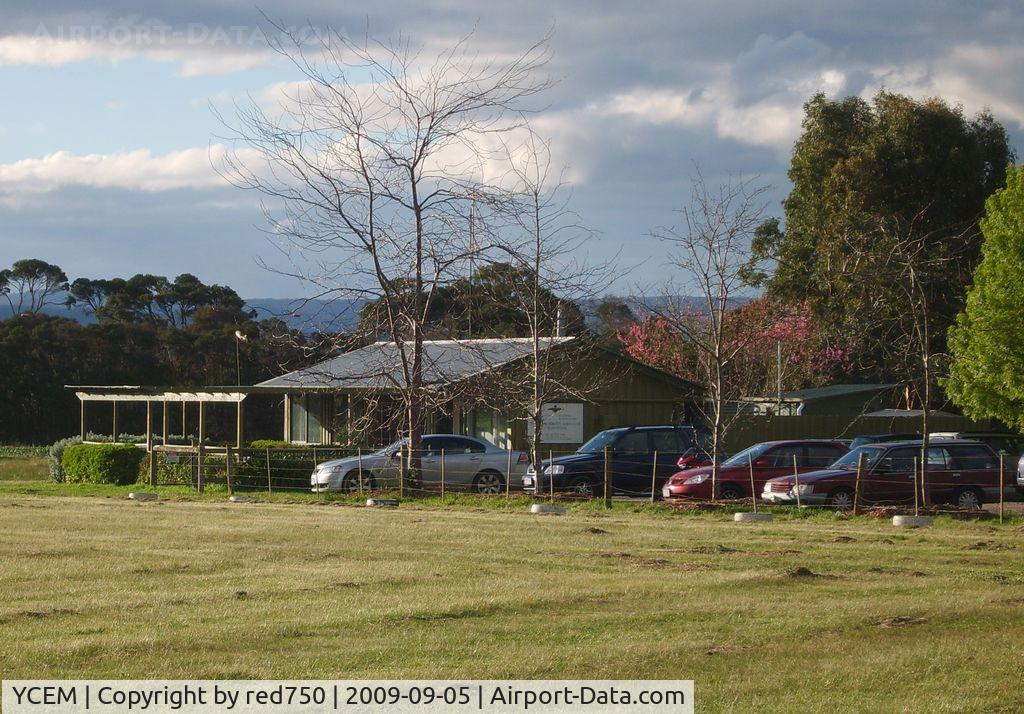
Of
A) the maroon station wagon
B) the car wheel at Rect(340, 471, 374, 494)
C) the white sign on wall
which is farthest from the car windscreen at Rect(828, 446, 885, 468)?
the white sign on wall

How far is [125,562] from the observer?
1392 centimetres

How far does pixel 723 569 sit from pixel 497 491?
14397mm

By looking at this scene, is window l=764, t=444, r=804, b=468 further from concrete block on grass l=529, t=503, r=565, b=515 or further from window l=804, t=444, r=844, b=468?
concrete block on grass l=529, t=503, r=565, b=515

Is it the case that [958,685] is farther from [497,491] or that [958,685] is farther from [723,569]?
[497,491]

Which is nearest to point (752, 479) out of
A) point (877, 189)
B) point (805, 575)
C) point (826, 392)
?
point (805, 575)

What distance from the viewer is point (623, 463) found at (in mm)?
27219

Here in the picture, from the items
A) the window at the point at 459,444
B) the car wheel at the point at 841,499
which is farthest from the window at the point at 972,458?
the window at the point at 459,444

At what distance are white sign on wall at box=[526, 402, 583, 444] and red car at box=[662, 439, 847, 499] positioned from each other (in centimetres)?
892

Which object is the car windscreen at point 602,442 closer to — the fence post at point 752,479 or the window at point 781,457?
the fence post at point 752,479

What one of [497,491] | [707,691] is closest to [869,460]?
[497,491]

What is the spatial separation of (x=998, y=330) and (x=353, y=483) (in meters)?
14.0

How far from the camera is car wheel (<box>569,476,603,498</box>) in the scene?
26344mm

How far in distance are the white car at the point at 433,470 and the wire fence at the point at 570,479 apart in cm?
2

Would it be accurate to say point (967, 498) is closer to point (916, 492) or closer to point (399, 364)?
point (916, 492)
